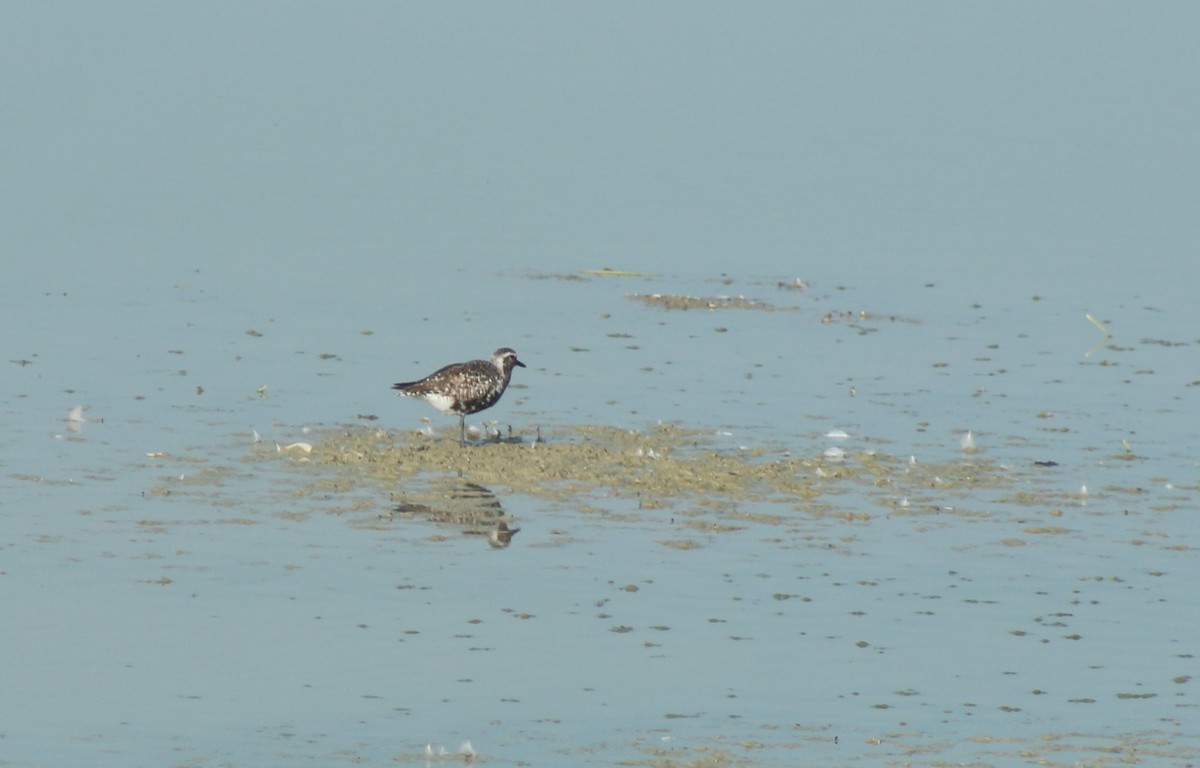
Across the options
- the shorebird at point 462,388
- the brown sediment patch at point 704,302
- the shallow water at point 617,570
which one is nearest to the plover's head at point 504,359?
the shorebird at point 462,388

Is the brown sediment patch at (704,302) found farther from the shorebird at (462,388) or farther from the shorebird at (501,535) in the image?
the shorebird at (501,535)

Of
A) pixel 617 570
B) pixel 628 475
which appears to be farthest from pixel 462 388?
pixel 617 570

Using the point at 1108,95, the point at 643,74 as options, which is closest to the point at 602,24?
the point at 643,74

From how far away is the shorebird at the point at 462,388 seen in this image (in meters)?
23.5

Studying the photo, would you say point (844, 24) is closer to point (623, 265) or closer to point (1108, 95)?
point (1108, 95)

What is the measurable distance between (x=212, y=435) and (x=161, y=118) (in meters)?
26.0

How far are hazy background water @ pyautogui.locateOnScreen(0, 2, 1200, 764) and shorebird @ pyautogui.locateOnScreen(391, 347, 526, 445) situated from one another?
704 millimetres

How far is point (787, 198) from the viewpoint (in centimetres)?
4125

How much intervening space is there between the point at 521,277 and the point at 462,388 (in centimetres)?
977

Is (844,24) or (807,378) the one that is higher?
(844,24)

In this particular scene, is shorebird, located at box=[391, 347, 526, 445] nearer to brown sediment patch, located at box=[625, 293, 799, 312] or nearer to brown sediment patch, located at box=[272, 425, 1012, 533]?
brown sediment patch, located at box=[272, 425, 1012, 533]

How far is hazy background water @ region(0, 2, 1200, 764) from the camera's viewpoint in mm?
16922

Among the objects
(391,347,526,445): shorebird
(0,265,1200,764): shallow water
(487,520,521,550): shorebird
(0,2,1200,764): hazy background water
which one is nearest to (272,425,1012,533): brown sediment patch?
(0,265,1200,764): shallow water

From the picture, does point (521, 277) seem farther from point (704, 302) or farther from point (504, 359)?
point (504, 359)
